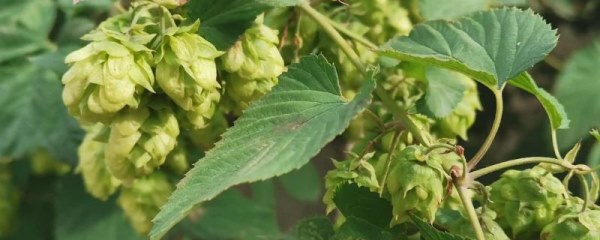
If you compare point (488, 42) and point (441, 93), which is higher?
point (488, 42)

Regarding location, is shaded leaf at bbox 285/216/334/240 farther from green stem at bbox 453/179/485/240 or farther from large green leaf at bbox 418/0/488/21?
large green leaf at bbox 418/0/488/21

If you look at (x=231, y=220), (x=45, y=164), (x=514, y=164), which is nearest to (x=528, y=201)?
(x=514, y=164)

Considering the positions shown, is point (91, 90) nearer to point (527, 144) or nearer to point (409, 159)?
point (409, 159)

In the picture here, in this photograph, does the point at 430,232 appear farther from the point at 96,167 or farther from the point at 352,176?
the point at 96,167

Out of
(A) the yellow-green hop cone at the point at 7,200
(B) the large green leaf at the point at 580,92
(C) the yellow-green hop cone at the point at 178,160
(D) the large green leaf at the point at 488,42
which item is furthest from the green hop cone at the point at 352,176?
(A) the yellow-green hop cone at the point at 7,200

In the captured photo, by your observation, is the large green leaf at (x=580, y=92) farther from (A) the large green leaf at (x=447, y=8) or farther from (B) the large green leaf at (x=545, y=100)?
(B) the large green leaf at (x=545, y=100)

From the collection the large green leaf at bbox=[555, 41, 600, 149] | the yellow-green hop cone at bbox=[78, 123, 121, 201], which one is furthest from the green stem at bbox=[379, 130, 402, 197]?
the large green leaf at bbox=[555, 41, 600, 149]
